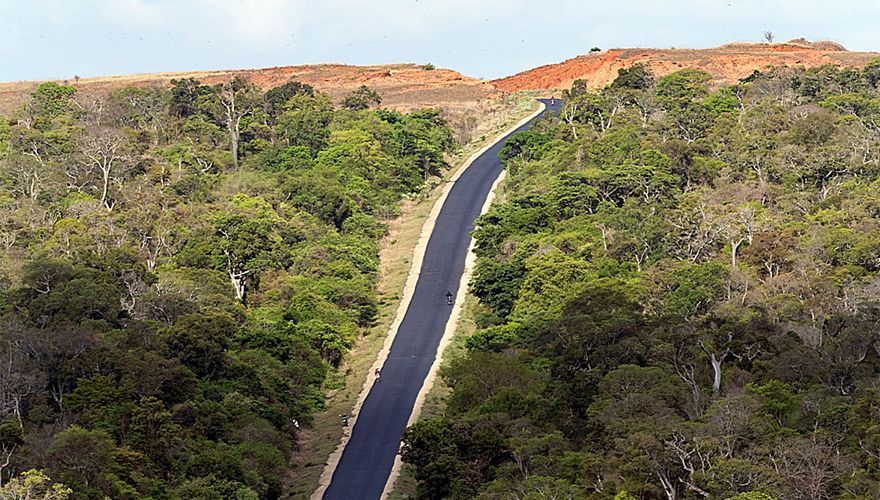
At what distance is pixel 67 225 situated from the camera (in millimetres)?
68000

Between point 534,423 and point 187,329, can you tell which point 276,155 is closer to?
point 187,329

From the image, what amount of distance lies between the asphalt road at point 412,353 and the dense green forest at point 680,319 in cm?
268

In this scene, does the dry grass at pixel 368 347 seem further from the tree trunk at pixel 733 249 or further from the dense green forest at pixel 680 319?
the tree trunk at pixel 733 249

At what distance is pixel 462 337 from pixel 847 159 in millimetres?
27516

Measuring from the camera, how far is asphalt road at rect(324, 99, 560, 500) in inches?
1946

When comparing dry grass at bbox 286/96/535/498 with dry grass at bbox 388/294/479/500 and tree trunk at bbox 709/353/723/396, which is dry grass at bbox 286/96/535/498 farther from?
tree trunk at bbox 709/353/723/396

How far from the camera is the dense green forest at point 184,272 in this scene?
45.2m

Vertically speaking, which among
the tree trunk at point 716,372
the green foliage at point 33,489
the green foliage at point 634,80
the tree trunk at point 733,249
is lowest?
the tree trunk at point 716,372

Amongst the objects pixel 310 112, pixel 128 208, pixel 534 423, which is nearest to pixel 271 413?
pixel 534 423

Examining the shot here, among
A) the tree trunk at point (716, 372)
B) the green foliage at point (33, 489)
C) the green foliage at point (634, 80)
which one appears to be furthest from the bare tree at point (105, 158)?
the green foliage at point (634, 80)

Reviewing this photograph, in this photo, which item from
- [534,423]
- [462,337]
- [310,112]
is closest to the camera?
[534,423]

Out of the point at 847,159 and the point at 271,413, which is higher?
the point at 847,159

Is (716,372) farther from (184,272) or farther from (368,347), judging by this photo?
(184,272)

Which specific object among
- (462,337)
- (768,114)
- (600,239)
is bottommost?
(462,337)
